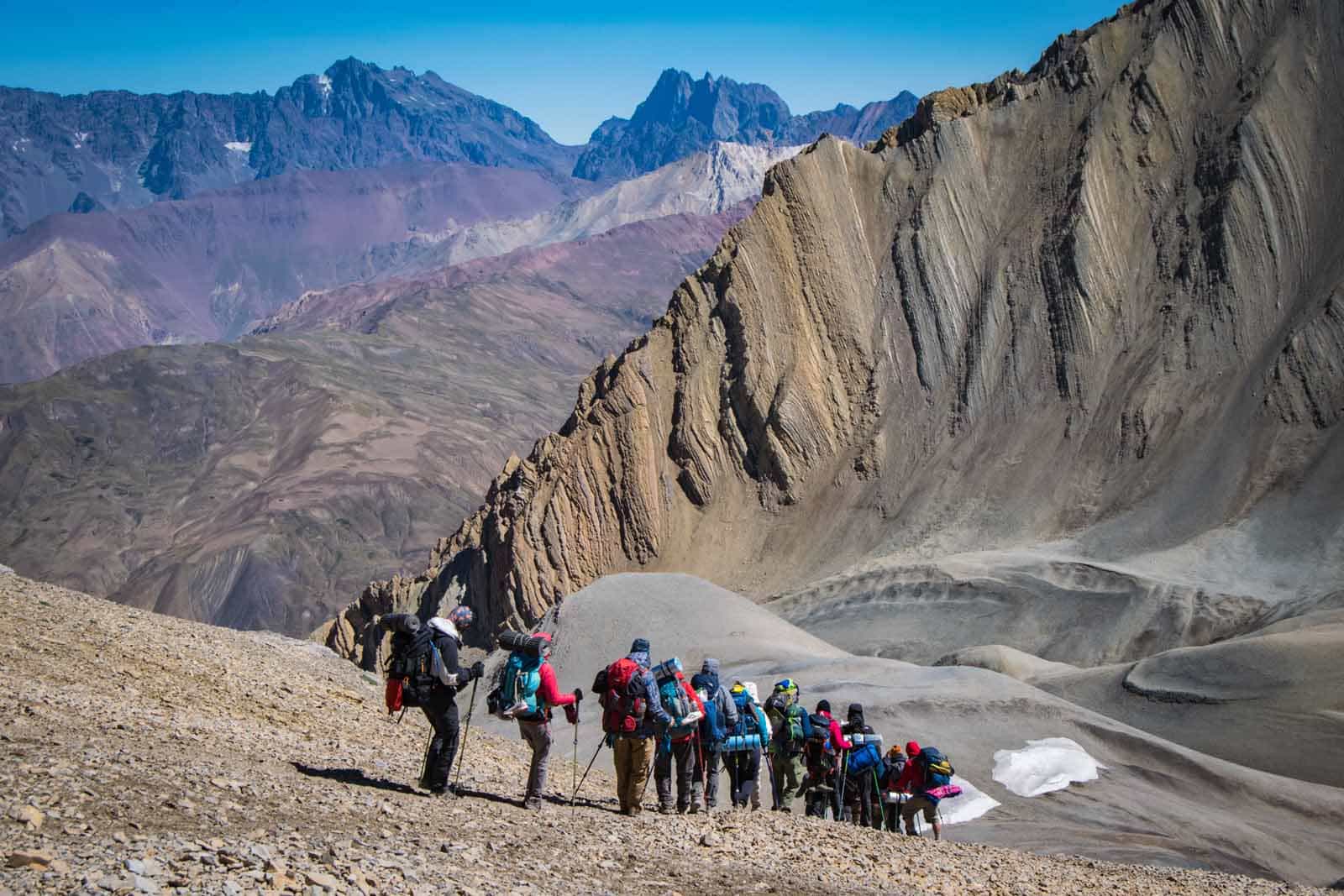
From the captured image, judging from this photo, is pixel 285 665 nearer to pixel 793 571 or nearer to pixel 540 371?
pixel 793 571

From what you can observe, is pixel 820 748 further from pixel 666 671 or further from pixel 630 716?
pixel 630 716

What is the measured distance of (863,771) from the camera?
15.5m

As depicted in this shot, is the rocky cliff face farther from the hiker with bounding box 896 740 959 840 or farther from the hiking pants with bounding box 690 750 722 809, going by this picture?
the hiking pants with bounding box 690 750 722 809

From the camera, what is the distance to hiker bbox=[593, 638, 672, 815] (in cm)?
1214

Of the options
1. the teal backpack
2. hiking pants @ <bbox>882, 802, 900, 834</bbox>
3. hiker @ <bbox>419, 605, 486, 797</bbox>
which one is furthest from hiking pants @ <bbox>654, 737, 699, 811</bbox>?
hiking pants @ <bbox>882, 802, 900, 834</bbox>

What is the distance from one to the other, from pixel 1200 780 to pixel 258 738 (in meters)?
15.9

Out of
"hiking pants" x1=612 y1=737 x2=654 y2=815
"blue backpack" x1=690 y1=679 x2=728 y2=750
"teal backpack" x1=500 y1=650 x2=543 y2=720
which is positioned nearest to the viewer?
"teal backpack" x1=500 y1=650 x2=543 y2=720

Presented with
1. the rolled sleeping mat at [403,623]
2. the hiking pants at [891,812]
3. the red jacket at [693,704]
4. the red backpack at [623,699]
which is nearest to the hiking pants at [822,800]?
the hiking pants at [891,812]

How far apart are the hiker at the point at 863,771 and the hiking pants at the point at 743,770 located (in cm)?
168

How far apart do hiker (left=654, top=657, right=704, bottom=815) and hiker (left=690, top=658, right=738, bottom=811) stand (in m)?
0.31

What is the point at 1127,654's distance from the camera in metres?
34.1

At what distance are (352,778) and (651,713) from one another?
9.01ft

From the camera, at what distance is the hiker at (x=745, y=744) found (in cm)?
1412

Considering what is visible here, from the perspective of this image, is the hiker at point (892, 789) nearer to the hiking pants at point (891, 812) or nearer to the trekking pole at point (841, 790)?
the hiking pants at point (891, 812)
